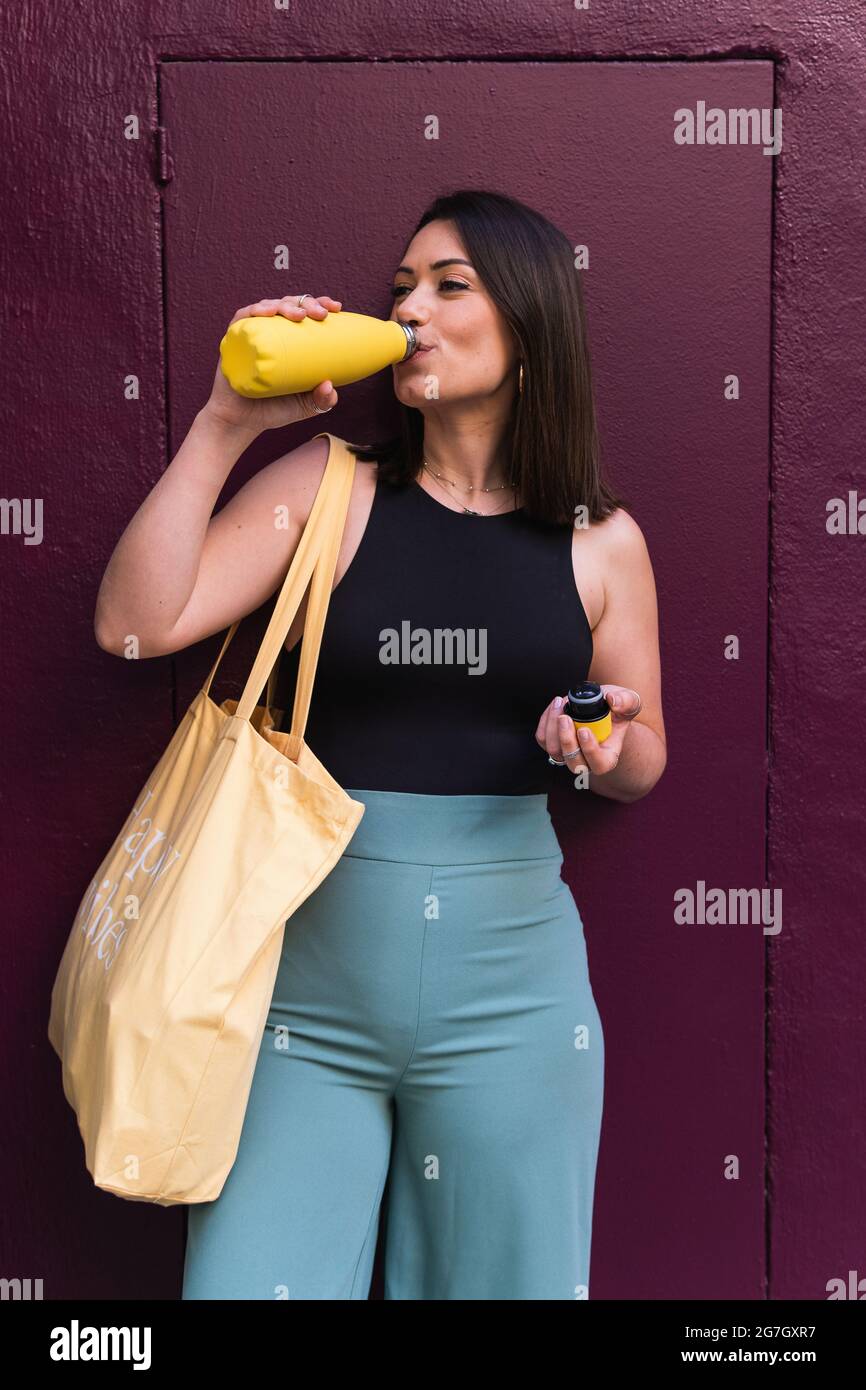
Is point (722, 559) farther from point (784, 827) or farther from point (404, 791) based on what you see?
point (404, 791)

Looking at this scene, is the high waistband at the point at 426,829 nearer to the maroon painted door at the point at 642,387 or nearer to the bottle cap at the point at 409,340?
the maroon painted door at the point at 642,387

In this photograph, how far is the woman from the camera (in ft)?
5.49

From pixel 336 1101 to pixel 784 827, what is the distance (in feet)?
3.21

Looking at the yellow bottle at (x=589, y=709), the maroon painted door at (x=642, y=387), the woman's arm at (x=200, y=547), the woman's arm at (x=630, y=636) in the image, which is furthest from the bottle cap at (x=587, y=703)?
the maroon painted door at (x=642, y=387)

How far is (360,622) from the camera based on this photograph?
1709mm

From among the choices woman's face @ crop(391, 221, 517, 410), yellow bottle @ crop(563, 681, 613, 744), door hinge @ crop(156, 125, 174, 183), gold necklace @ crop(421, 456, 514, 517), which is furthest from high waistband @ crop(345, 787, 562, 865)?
door hinge @ crop(156, 125, 174, 183)

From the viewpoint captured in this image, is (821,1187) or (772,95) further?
(821,1187)

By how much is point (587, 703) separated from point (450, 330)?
0.55 m

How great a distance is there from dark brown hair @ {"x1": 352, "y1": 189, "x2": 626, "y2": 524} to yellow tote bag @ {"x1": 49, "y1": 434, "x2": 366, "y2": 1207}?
26 cm

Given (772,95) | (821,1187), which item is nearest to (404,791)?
(821,1187)

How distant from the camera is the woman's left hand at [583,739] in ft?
5.23

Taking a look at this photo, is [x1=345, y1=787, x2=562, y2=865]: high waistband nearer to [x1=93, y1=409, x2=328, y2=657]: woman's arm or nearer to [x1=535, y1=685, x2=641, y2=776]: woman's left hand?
[x1=535, y1=685, x2=641, y2=776]: woman's left hand

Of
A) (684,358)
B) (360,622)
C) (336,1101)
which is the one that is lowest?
(336,1101)
